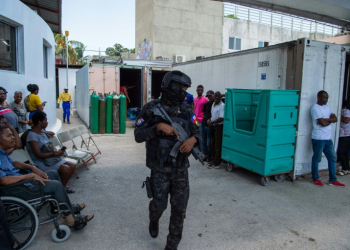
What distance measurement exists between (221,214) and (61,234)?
2.06 metres

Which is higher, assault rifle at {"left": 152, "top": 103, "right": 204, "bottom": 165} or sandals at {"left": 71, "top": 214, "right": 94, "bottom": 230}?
assault rifle at {"left": 152, "top": 103, "right": 204, "bottom": 165}

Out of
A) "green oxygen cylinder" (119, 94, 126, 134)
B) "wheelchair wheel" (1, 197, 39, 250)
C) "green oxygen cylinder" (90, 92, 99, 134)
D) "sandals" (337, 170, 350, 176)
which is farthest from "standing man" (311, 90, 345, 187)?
"green oxygen cylinder" (90, 92, 99, 134)

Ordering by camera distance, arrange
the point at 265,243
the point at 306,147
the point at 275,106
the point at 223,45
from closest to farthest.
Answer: the point at 265,243, the point at 275,106, the point at 306,147, the point at 223,45

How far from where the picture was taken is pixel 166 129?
261 cm

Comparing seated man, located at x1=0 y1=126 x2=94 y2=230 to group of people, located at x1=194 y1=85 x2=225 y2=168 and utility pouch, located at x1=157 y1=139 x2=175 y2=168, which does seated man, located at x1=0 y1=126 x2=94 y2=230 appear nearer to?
utility pouch, located at x1=157 y1=139 x2=175 y2=168

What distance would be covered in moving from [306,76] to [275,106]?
3.05ft

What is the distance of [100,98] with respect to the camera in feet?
32.5

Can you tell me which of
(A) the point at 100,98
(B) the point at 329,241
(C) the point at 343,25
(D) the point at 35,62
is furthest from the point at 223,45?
(B) the point at 329,241

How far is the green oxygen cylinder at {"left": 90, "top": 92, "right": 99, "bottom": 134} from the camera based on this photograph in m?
9.71

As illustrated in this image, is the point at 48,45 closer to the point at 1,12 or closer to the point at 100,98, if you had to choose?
the point at 100,98

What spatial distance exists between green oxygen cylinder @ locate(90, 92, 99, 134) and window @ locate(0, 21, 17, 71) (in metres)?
3.95

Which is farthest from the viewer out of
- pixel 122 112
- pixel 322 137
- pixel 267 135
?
pixel 122 112

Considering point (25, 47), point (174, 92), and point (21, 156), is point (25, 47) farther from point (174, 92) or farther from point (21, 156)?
point (174, 92)

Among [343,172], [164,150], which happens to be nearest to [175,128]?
[164,150]
